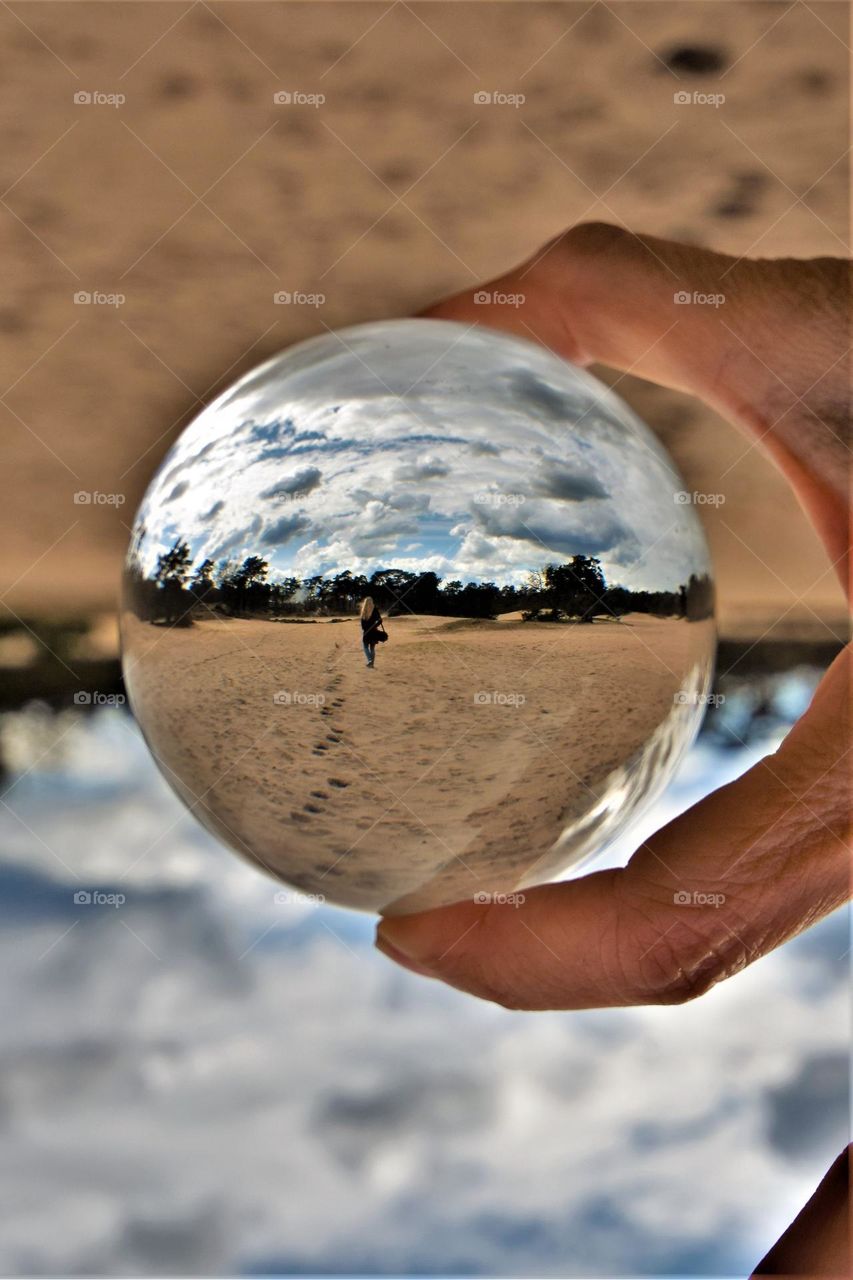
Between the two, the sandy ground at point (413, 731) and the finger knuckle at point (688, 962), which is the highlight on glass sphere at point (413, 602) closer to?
the sandy ground at point (413, 731)

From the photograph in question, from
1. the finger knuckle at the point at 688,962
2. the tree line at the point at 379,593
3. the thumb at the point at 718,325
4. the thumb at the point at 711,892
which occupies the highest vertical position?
the thumb at the point at 718,325

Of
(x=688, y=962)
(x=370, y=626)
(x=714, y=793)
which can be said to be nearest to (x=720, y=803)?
(x=714, y=793)

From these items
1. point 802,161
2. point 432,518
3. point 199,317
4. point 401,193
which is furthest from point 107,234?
point 432,518

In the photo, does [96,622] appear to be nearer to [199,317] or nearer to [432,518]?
[199,317]

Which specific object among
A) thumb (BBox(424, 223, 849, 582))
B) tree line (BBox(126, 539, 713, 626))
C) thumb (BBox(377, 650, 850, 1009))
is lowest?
thumb (BBox(377, 650, 850, 1009))

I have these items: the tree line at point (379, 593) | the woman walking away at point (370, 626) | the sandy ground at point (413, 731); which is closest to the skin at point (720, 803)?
the sandy ground at point (413, 731)

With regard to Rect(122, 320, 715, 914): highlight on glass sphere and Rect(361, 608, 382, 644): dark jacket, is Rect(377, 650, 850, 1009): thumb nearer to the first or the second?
Rect(122, 320, 715, 914): highlight on glass sphere

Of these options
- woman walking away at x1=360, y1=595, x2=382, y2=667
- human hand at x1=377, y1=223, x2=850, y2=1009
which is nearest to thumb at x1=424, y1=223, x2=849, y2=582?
human hand at x1=377, y1=223, x2=850, y2=1009
